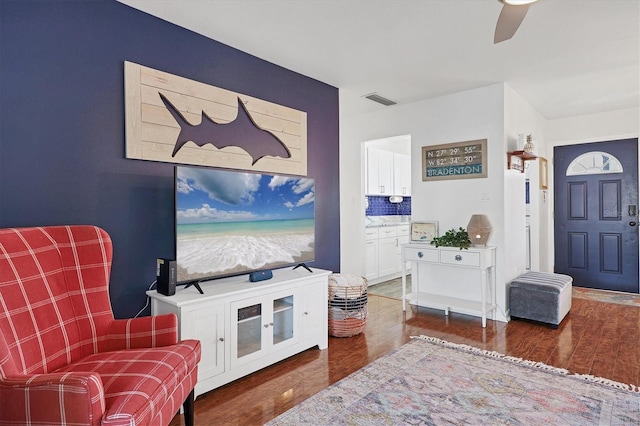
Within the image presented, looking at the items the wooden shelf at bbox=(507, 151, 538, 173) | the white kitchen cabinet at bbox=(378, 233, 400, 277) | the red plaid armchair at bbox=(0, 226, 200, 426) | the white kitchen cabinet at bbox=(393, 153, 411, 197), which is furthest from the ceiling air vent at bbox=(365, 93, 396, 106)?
the red plaid armchair at bbox=(0, 226, 200, 426)

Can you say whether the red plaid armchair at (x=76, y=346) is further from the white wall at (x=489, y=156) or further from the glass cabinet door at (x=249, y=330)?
the white wall at (x=489, y=156)

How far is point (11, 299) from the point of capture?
5.05 feet

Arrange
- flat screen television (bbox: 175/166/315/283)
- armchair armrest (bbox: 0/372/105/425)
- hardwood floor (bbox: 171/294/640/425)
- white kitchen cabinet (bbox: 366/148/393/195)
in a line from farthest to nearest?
white kitchen cabinet (bbox: 366/148/393/195) → flat screen television (bbox: 175/166/315/283) → hardwood floor (bbox: 171/294/640/425) → armchair armrest (bbox: 0/372/105/425)

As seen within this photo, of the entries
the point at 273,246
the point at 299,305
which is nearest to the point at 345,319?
the point at 299,305

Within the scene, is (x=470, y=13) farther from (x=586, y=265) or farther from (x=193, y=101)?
(x=586, y=265)

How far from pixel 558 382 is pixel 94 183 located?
315 centimetres

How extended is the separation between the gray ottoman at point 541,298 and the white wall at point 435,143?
0.13 meters

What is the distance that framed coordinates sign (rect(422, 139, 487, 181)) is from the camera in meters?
3.96

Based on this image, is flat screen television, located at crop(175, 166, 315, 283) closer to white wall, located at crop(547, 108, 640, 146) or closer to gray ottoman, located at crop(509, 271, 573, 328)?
gray ottoman, located at crop(509, 271, 573, 328)

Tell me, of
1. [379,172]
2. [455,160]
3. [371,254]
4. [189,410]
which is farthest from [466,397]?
[379,172]

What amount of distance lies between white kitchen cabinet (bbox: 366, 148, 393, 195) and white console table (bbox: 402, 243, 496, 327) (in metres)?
1.79

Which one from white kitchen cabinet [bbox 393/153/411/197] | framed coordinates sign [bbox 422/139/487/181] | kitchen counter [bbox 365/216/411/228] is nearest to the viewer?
framed coordinates sign [bbox 422/139/487/181]

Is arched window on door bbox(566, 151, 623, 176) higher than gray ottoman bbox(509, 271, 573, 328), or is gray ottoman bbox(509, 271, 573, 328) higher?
arched window on door bbox(566, 151, 623, 176)

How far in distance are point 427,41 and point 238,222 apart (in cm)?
199
